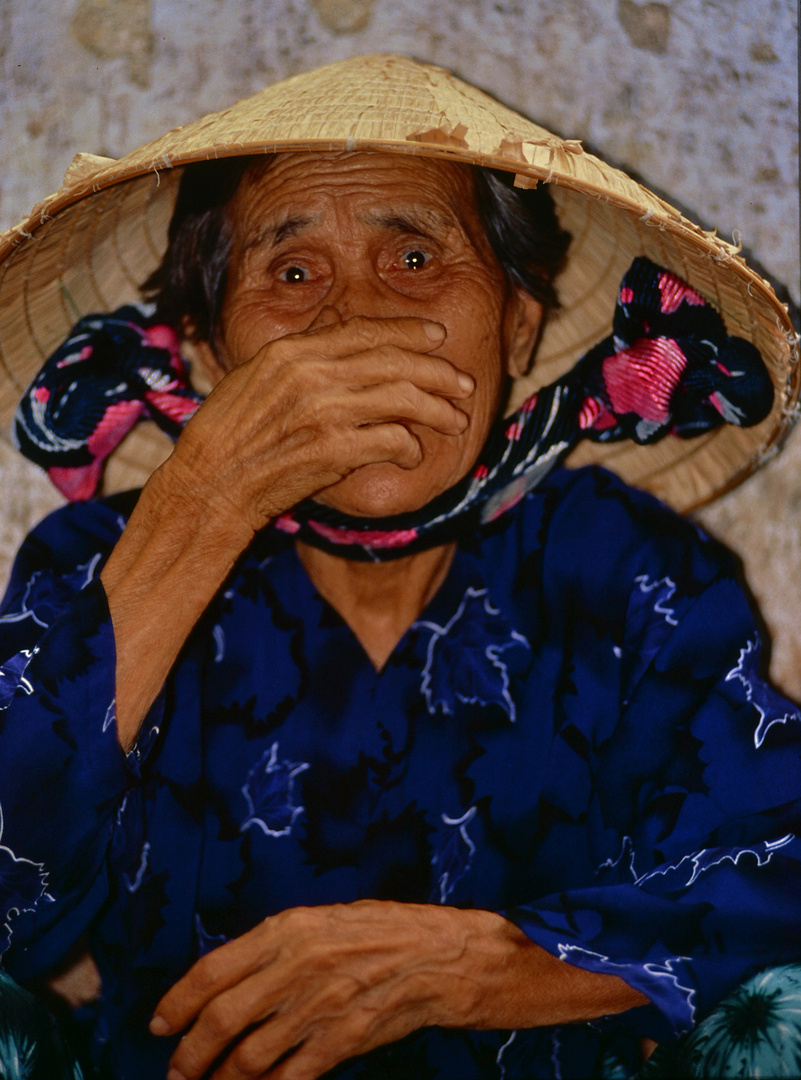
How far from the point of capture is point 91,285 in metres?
1.29

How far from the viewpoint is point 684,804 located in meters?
0.98

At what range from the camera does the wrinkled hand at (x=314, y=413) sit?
2.94ft

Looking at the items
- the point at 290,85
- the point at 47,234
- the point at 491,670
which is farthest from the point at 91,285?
the point at 491,670

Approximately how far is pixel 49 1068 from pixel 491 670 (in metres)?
0.59

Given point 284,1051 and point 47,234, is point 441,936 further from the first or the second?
point 47,234

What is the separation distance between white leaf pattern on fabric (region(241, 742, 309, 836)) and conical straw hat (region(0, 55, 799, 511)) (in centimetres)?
50

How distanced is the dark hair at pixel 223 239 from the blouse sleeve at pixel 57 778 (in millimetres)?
454

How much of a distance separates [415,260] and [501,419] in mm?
253

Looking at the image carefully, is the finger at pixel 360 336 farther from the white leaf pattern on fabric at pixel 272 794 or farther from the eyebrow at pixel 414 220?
the white leaf pattern on fabric at pixel 272 794

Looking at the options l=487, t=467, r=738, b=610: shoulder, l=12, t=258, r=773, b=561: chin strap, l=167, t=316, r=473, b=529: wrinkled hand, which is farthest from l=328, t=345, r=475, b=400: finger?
l=487, t=467, r=738, b=610: shoulder

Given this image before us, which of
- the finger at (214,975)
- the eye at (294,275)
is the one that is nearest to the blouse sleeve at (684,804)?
the finger at (214,975)

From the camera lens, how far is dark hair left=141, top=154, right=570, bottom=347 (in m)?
1.14

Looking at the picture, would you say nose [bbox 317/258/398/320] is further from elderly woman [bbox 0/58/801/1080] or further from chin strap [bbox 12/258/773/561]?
chin strap [bbox 12/258/773/561]

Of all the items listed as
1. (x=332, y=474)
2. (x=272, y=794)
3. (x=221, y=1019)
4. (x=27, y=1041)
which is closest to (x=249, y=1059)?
(x=221, y=1019)
